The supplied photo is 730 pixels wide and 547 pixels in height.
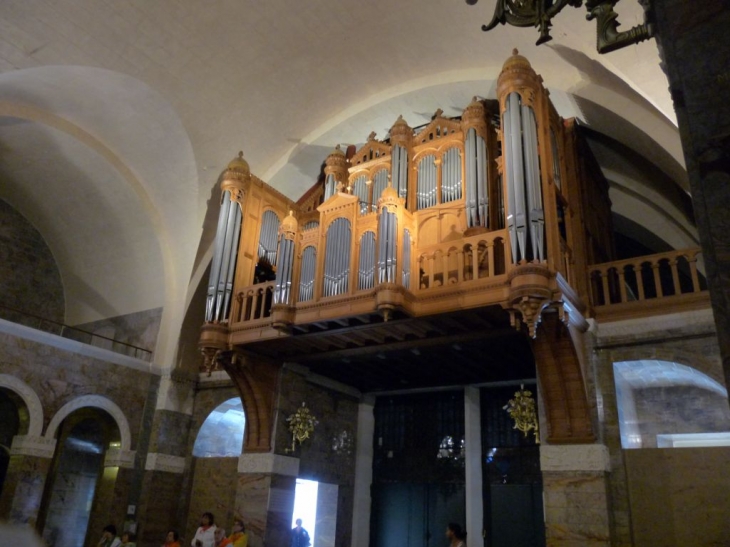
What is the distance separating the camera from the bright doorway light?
11.7 meters

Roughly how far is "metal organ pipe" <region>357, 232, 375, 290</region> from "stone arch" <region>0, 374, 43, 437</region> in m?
6.50

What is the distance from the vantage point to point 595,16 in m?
3.36

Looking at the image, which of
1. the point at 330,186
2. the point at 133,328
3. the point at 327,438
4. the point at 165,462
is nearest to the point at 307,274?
the point at 330,186

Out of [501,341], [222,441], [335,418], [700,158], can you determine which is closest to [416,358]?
[501,341]

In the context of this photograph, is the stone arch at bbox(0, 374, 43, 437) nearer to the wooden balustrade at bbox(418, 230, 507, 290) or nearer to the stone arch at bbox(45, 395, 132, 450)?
the stone arch at bbox(45, 395, 132, 450)

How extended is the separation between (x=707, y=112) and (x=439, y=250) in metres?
6.67

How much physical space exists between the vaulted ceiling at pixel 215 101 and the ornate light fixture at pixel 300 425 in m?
3.82

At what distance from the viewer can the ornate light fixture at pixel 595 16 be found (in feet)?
9.98

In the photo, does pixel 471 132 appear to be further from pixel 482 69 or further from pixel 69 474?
pixel 69 474

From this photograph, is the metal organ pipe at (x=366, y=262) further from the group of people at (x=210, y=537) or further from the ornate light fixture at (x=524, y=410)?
the group of people at (x=210, y=537)

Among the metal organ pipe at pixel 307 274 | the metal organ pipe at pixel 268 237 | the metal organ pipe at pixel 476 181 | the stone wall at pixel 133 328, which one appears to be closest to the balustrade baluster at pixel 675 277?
the metal organ pipe at pixel 476 181

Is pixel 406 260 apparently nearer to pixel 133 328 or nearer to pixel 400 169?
pixel 400 169

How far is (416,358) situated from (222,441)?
18.1ft

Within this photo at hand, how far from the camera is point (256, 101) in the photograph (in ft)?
40.4
